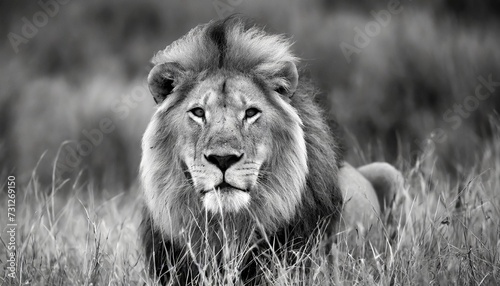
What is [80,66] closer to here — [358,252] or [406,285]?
[358,252]

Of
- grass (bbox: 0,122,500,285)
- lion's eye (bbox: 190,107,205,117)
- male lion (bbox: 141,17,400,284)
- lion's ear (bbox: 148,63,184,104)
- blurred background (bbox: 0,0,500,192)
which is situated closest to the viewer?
grass (bbox: 0,122,500,285)

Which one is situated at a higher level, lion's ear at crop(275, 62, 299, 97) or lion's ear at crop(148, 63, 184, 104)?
lion's ear at crop(148, 63, 184, 104)

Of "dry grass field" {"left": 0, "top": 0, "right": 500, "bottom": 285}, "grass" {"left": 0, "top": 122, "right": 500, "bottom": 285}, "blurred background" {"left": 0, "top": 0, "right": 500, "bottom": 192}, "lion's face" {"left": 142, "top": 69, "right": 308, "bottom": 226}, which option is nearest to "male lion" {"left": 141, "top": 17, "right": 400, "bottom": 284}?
"lion's face" {"left": 142, "top": 69, "right": 308, "bottom": 226}

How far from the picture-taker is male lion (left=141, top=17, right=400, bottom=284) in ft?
A: 13.3

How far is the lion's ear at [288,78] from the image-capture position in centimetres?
433

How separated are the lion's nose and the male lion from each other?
0.05m

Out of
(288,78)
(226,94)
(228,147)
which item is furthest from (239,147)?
(288,78)

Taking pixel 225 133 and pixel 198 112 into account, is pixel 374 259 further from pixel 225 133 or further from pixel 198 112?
pixel 198 112

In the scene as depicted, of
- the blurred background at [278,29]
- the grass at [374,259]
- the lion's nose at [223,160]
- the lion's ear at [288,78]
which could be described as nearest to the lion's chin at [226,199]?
the lion's nose at [223,160]

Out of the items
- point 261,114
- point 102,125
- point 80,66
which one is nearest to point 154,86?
point 261,114

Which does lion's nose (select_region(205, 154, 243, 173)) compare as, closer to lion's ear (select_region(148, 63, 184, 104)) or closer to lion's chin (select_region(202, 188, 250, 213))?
lion's chin (select_region(202, 188, 250, 213))

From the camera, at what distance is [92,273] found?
13.0ft

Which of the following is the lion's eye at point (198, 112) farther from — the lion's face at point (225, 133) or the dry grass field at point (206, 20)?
the dry grass field at point (206, 20)

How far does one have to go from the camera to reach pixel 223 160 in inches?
151
